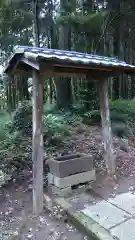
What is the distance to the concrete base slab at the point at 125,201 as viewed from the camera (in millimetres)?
2949

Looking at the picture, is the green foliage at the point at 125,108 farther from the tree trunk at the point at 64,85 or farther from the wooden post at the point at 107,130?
the wooden post at the point at 107,130

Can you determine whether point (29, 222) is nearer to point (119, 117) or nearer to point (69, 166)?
point (69, 166)

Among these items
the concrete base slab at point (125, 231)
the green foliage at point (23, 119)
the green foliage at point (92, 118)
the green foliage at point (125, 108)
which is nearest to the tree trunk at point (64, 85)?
the green foliage at point (92, 118)

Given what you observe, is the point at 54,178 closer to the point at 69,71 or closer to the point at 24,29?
the point at 69,71

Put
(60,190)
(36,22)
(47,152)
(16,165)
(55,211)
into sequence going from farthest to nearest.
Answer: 1. (36,22)
2. (47,152)
3. (16,165)
4. (60,190)
5. (55,211)

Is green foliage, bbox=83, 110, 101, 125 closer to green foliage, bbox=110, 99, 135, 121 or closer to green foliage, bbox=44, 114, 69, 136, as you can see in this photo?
green foliage, bbox=110, 99, 135, 121

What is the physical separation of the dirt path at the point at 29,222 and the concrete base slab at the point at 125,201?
2.32 ft

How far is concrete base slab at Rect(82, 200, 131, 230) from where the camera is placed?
2624mm

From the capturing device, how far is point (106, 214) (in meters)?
2.81

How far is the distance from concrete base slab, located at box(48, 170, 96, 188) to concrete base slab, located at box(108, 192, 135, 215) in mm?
568

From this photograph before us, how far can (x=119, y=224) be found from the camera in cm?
258

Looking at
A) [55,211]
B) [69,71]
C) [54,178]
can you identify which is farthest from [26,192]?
[69,71]

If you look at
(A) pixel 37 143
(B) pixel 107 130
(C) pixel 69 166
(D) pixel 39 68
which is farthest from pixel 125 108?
(D) pixel 39 68

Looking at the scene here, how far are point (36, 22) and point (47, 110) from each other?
292cm
